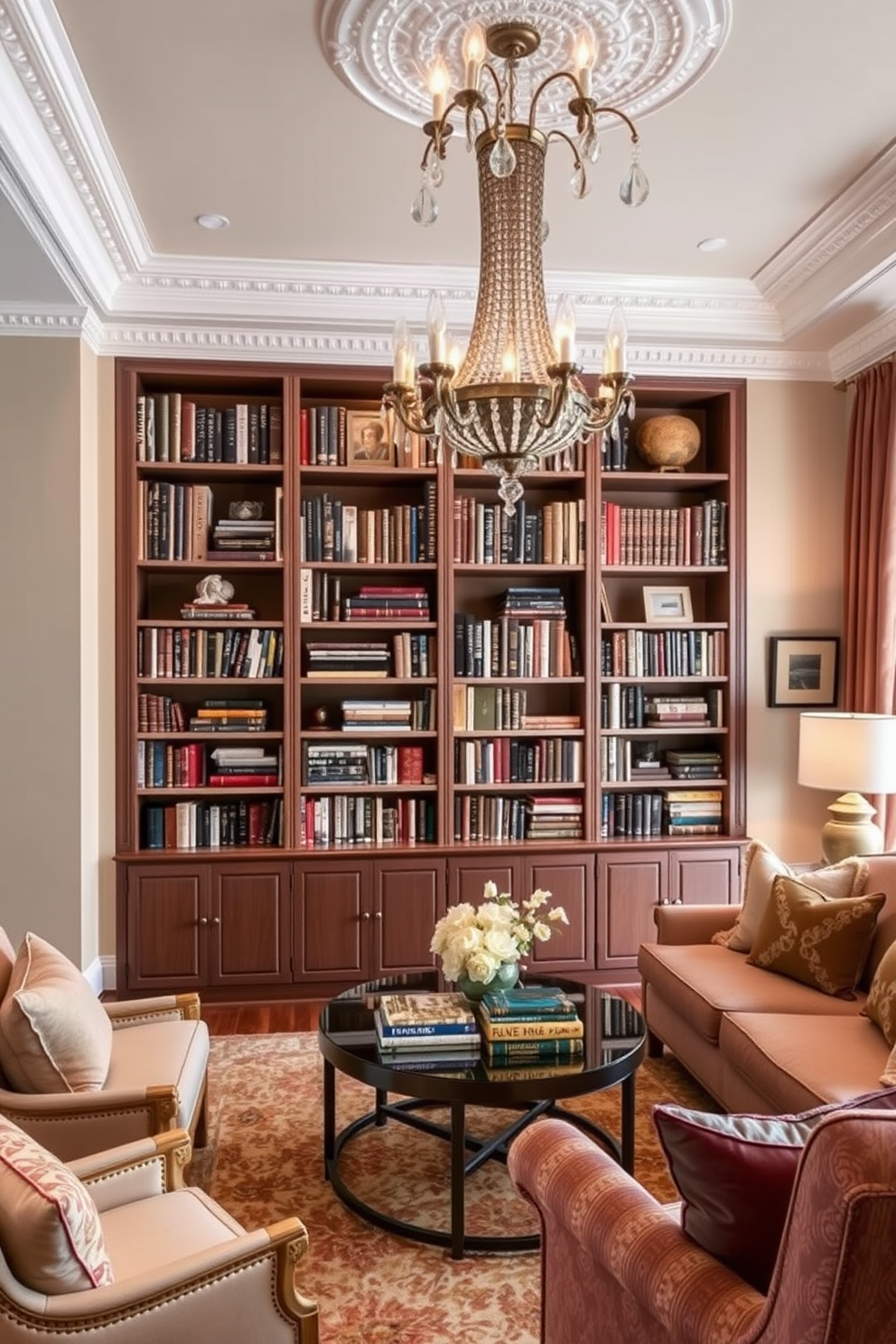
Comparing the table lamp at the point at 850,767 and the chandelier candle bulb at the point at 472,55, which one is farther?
the table lamp at the point at 850,767

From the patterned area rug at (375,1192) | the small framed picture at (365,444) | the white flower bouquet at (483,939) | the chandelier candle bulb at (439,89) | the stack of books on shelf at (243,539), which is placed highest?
the chandelier candle bulb at (439,89)

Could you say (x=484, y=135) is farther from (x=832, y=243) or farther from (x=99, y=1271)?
(x=99, y=1271)

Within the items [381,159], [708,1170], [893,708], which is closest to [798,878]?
[893,708]

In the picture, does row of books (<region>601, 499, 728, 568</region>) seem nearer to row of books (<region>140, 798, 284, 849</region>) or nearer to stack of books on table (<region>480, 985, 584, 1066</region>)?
row of books (<region>140, 798, 284, 849</region>)

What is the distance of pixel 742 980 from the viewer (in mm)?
3139

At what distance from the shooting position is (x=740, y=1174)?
1.34 meters

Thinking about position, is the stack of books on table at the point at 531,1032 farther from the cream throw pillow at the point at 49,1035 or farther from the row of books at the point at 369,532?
the row of books at the point at 369,532

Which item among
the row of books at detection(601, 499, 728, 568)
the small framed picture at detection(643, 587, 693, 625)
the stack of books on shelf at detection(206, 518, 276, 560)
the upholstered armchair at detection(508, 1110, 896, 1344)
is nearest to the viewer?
the upholstered armchair at detection(508, 1110, 896, 1344)

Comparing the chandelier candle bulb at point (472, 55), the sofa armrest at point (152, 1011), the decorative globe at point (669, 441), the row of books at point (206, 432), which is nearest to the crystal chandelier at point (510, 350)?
the chandelier candle bulb at point (472, 55)

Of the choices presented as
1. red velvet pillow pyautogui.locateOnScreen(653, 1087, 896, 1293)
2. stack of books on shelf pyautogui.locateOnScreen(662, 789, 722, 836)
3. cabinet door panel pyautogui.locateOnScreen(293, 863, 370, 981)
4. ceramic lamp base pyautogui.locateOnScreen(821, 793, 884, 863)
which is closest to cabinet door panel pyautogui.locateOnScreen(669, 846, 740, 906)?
stack of books on shelf pyautogui.locateOnScreen(662, 789, 722, 836)

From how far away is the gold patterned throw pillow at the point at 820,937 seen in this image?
304 cm

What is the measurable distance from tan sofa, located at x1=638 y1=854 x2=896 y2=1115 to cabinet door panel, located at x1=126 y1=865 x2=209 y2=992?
191 cm

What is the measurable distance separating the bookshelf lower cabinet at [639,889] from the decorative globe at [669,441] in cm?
180

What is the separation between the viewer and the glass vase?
275 centimetres
